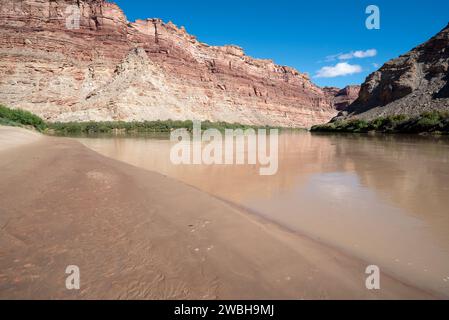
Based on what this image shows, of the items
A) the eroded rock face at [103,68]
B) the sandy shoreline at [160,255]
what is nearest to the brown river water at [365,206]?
the sandy shoreline at [160,255]

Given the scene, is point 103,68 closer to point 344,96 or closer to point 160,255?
point 160,255

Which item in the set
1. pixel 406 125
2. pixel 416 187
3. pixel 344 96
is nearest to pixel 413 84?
pixel 406 125

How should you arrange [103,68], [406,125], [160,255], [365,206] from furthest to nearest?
1. [103,68]
2. [406,125]
3. [365,206]
4. [160,255]

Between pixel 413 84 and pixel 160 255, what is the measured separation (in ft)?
222

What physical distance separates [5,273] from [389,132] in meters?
48.8

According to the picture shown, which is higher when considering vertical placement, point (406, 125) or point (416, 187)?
point (406, 125)

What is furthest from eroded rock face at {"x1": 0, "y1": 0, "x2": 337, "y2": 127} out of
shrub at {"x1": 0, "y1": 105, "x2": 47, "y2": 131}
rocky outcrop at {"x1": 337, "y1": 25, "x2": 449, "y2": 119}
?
rocky outcrop at {"x1": 337, "y1": 25, "x2": 449, "y2": 119}

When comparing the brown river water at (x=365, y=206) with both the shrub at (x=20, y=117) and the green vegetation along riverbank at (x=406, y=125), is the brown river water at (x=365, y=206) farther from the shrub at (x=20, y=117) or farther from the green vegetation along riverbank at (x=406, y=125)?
the shrub at (x=20, y=117)

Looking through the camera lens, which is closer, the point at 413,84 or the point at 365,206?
the point at 365,206

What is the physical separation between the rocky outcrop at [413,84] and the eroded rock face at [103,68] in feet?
128

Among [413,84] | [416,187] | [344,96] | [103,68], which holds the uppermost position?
[344,96]

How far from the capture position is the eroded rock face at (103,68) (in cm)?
5544

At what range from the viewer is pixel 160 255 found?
3.04 metres

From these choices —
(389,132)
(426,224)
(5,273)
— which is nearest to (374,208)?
(426,224)
